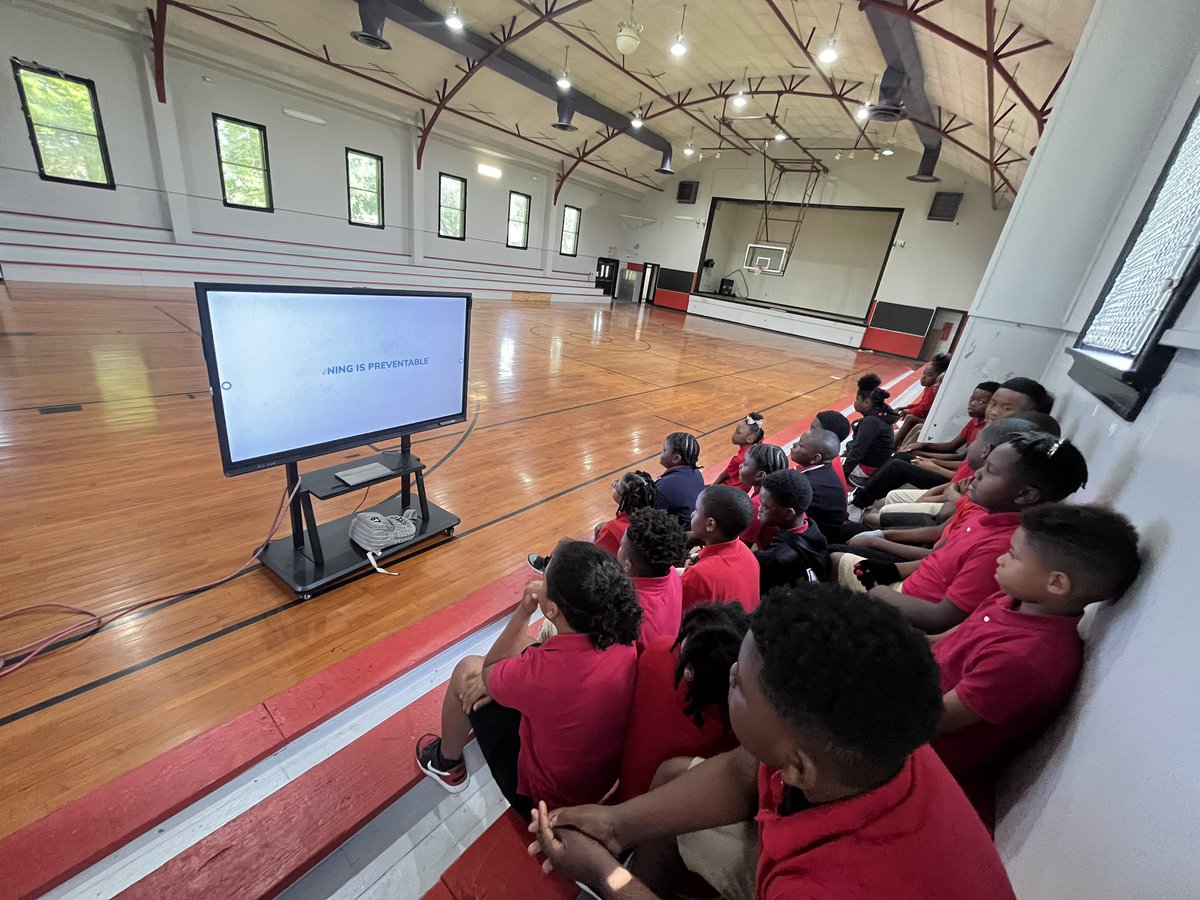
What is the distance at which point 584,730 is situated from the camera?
3.48ft

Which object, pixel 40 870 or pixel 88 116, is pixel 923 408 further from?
pixel 88 116

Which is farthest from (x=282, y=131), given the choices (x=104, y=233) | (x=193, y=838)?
(x=193, y=838)

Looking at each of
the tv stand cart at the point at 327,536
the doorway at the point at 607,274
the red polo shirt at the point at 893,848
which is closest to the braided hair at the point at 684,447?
the tv stand cart at the point at 327,536

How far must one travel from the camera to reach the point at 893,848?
1.99 feet

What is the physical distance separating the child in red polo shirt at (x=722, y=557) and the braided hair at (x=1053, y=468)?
86 cm

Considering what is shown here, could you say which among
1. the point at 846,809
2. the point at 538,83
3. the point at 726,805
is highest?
the point at 538,83

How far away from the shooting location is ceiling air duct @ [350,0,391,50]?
283 inches

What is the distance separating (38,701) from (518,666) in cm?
169

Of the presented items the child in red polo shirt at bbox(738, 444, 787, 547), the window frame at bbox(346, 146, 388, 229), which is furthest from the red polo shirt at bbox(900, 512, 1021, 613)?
the window frame at bbox(346, 146, 388, 229)

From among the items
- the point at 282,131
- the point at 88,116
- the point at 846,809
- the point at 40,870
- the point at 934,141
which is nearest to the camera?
the point at 846,809

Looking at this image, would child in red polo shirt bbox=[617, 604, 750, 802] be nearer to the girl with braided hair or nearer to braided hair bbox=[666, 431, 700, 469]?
the girl with braided hair

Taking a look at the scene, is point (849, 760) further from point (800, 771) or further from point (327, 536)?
point (327, 536)

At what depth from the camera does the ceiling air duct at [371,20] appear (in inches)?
283

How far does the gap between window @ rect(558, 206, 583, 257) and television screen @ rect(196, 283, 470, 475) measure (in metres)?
15.7
